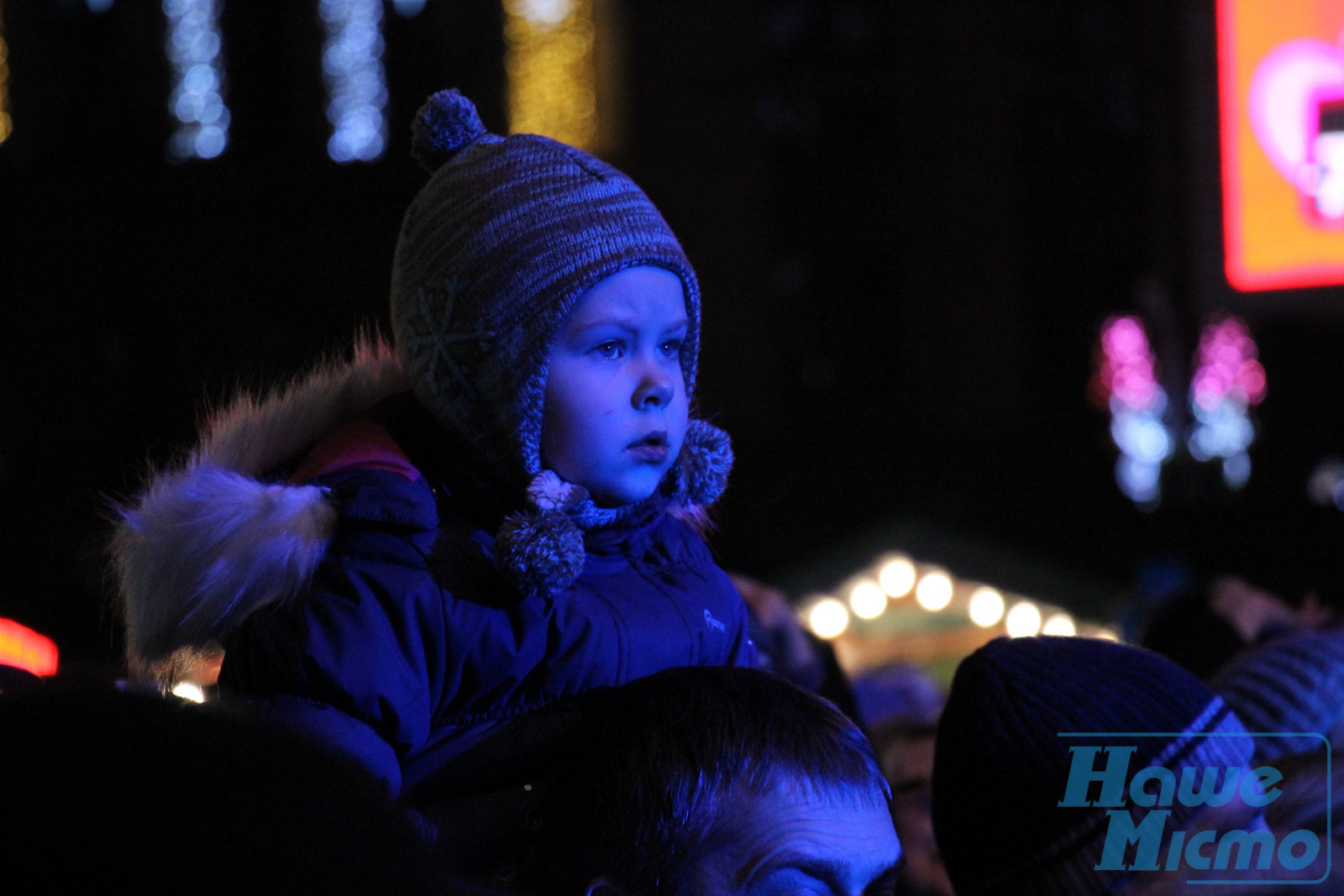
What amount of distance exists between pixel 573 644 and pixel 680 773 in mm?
261

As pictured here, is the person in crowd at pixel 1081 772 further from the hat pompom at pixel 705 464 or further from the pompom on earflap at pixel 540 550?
the pompom on earflap at pixel 540 550

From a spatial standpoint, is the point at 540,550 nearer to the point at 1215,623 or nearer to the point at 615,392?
the point at 615,392

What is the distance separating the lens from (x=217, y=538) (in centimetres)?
137

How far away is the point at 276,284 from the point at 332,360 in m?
10.1

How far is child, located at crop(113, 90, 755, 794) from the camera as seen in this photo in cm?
132

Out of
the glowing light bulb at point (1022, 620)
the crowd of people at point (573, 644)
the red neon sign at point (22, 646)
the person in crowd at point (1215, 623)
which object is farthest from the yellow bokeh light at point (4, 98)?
the person in crowd at point (1215, 623)

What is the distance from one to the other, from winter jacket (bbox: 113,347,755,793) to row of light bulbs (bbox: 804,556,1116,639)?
2.25m

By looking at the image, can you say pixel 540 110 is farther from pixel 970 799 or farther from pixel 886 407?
pixel 970 799

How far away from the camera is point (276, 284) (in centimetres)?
1129

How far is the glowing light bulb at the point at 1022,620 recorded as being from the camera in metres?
3.56

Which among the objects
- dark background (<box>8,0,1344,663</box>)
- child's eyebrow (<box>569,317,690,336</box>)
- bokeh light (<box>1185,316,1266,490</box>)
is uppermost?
child's eyebrow (<box>569,317,690,336</box>)

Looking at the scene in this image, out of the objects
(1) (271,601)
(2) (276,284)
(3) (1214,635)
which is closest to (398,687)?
(1) (271,601)

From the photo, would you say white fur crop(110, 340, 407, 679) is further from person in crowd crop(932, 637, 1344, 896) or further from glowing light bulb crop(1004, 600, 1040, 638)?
glowing light bulb crop(1004, 600, 1040, 638)

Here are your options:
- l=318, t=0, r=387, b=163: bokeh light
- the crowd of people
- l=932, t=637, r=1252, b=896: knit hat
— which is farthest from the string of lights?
l=318, t=0, r=387, b=163: bokeh light
